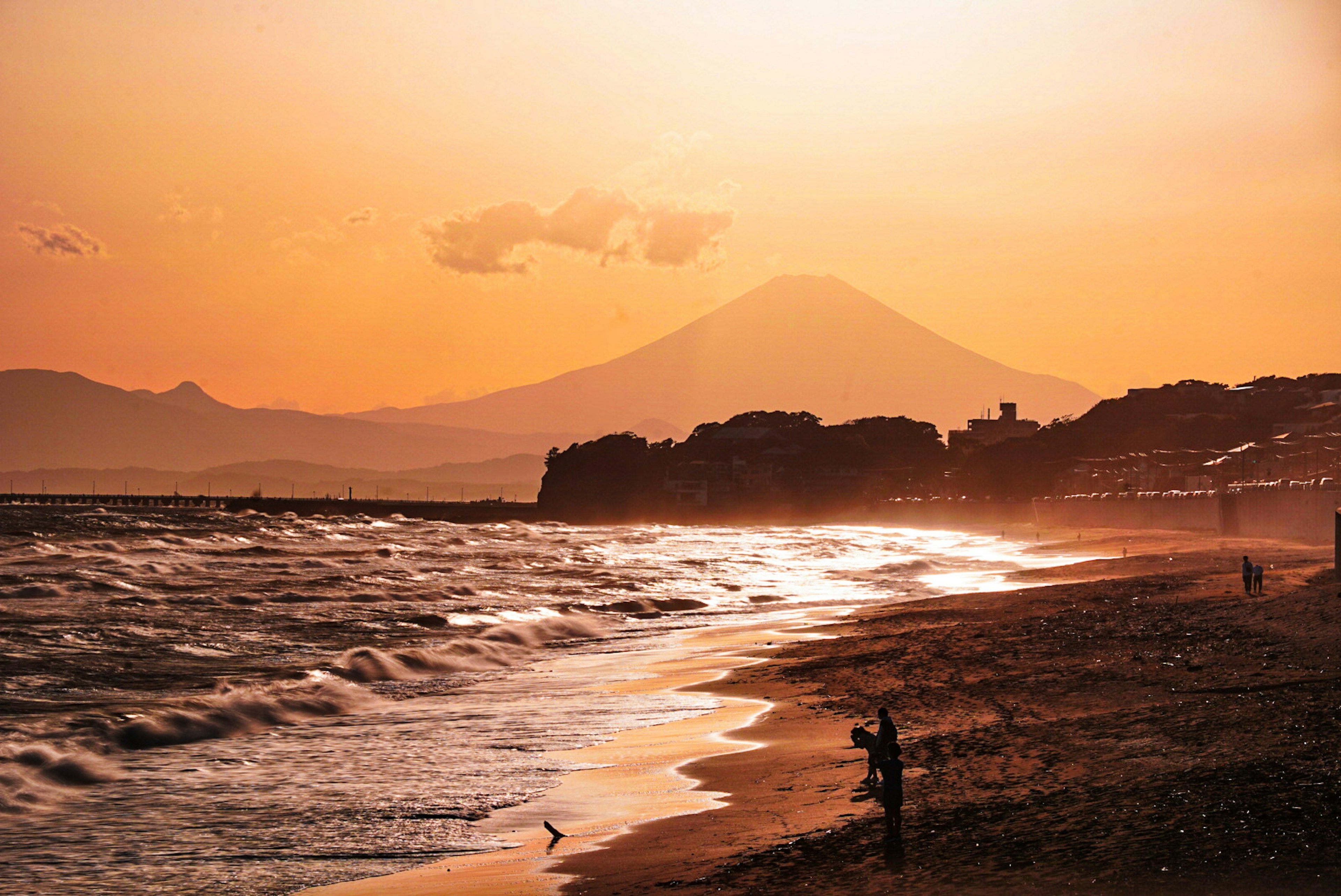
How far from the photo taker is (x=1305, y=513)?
6275 centimetres

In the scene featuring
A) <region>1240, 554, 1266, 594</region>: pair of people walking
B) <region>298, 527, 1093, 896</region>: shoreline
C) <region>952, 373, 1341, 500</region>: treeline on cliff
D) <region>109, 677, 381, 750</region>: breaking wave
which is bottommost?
<region>298, 527, 1093, 896</region>: shoreline

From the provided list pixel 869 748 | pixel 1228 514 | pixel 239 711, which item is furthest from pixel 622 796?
pixel 1228 514

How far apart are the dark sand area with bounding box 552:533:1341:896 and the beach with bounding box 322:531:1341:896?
31 millimetres

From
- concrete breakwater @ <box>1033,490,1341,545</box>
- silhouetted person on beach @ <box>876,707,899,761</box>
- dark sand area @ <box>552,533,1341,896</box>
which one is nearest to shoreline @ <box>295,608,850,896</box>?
dark sand area @ <box>552,533,1341,896</box>

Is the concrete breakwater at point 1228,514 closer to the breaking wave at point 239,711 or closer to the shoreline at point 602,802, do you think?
the shoreline at point 602,802

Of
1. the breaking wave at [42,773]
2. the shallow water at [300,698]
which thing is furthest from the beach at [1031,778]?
the breaking wave at [42,773]

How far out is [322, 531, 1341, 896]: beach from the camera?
26.5 ft

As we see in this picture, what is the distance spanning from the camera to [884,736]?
36.8 ft

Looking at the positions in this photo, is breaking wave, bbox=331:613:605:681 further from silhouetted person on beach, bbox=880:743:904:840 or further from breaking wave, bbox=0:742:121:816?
→ silhouetted person on beach, bbox=880:743:904:840

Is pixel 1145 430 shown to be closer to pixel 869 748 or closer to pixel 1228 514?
pixel 1228 514

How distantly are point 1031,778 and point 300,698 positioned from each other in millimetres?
12841

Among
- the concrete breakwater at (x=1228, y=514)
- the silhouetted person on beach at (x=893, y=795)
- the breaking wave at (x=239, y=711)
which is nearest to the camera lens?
the silhouetted person on beach at (x=893, y=795)

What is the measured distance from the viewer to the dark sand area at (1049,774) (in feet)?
26.4

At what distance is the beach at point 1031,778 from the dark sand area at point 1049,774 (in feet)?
0.10
